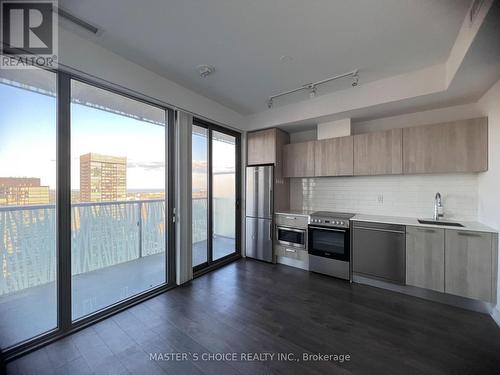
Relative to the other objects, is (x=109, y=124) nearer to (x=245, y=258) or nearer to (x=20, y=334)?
(x=20, y=334)

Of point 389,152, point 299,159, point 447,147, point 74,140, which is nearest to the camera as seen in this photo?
point 74,140

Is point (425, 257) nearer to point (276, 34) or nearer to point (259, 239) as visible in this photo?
point (259, 239)

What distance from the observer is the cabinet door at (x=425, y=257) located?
2561 mm

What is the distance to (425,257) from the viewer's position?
8.69ft

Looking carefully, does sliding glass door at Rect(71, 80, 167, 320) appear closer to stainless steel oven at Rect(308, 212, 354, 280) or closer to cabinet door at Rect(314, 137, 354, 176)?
stainless steel oven at Rect(308, 212, 354, 280)

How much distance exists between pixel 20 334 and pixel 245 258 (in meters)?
3.15

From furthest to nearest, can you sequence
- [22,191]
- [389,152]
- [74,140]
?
[389,152]
[74,140]
[22,191]

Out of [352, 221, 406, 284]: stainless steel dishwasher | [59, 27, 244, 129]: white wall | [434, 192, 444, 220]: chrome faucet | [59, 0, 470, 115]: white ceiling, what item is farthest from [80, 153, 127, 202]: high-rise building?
[434, 192, 444, 220]: chrome faucet

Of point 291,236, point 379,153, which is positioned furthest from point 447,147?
point 291,236

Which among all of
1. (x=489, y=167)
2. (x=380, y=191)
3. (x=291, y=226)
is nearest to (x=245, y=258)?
(x=291, y=226)

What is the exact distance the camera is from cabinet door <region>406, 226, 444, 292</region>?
8.40 feet

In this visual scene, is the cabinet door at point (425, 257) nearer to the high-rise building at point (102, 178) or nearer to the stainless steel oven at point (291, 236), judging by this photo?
the stainless steel oven at point (291, 236)

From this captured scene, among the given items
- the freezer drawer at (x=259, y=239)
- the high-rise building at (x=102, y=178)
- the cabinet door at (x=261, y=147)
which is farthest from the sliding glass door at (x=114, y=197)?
the cabinet door at (x=261, y=147)

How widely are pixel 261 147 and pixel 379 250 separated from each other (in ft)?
8.80
